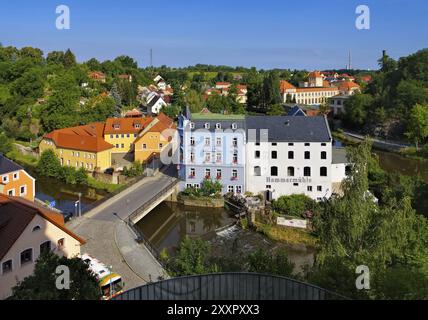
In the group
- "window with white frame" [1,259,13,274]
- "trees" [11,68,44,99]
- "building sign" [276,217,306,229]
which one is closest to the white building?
"building sign" [276,217,306,229]

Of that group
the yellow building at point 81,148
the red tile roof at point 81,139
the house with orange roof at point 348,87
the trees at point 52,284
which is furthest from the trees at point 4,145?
the house with orange roof at point 348,87

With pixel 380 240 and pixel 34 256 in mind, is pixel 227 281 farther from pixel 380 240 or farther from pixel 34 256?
pixel 34 256

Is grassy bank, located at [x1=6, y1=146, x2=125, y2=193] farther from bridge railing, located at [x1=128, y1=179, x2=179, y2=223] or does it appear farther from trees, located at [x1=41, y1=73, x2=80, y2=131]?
bridge railing, located at [x1=128, y1=179, x2=179, y2=223]

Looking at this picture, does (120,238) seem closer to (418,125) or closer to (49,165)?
(49,165)

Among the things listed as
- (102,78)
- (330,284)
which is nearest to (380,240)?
(330,284)

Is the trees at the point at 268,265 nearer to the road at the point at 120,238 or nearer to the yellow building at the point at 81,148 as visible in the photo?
the road at the point at 120,238

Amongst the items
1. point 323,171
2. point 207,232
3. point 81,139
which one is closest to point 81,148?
point 81,139
